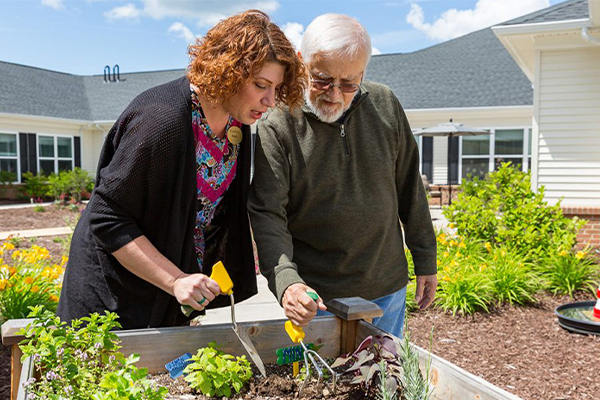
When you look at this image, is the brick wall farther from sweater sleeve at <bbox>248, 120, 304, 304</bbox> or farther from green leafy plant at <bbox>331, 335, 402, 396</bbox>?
green leafy plant at <bbox>331, 335, 402, 396</bbox>

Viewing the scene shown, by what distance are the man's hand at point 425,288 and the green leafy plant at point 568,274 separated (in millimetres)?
3421

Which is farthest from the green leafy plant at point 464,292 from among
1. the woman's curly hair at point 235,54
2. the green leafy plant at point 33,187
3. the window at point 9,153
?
the window at point 9,153

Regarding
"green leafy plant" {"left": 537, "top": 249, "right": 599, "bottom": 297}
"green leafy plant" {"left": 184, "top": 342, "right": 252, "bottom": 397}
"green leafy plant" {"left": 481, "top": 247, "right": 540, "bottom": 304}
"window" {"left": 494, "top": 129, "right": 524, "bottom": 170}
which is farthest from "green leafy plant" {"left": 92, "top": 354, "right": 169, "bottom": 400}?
"window" {"left": 494, "top": 129, "right": 524, "bottom": 170}

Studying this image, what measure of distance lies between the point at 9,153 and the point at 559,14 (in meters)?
15.0

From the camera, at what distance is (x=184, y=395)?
1453 mm

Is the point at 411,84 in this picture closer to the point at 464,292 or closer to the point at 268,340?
the point at 464,292

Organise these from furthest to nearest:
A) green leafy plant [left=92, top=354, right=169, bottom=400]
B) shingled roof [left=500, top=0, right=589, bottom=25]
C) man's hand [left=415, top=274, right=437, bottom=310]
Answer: shingled roof [left=500, top=0, right=589, bottom=25] < man's hand [left=415, top=274, right=437, bottom=310] < green leafy plant [left=92, top=354, right=169, bottom=400]

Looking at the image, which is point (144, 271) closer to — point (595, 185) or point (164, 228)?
point (164, 228)

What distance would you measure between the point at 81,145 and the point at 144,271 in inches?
763

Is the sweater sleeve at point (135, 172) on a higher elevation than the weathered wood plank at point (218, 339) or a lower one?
higher

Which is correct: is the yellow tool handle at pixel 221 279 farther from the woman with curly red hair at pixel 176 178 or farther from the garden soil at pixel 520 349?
the garden soil at pixel 520 349

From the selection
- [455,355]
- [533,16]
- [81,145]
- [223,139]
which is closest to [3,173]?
[81,145]

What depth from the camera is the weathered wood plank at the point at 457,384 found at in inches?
49.4

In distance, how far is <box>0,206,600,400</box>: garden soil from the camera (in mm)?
3408
